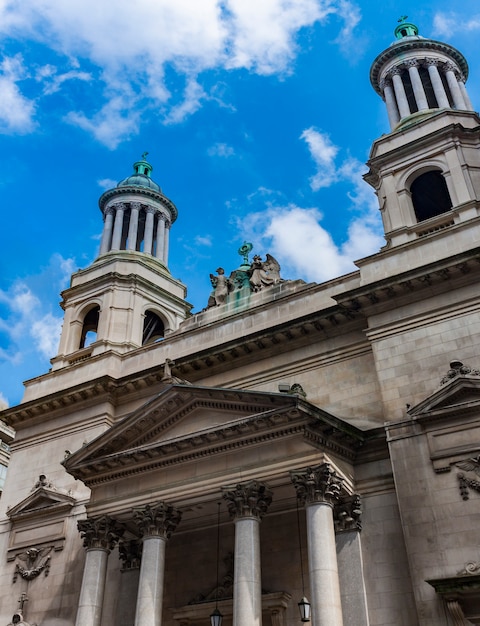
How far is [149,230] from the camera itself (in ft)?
118

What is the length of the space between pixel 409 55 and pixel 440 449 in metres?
19.7

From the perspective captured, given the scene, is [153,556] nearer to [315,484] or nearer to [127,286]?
[315,484]

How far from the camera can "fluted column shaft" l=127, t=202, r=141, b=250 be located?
→ 3503 centimetres

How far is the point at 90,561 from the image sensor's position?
19.8 meters

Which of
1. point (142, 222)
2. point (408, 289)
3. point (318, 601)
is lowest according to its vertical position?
point (318, 601)

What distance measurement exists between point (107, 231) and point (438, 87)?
17609 mm

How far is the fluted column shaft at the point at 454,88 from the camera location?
2835 cm

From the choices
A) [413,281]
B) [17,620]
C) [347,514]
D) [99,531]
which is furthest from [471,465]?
[17,620]

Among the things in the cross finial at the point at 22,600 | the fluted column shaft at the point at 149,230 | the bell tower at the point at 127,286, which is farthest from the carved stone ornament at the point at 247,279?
the cross finial at the point at 22,600

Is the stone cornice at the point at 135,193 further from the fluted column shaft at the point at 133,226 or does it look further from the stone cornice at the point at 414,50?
the stone cornice at the point at 414,50

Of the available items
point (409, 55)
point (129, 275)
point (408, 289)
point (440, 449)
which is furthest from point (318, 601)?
point (409, 55)

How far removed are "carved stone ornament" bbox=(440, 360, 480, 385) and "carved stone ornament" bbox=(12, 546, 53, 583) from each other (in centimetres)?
1480

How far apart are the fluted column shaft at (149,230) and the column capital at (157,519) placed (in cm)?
1810

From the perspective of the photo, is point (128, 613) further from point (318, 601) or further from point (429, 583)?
point (429, 583)
